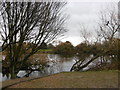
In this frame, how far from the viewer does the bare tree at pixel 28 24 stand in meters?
9.05

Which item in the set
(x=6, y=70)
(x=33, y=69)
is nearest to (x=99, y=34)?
(x=33, y=69)

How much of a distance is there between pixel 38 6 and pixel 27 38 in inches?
86.2

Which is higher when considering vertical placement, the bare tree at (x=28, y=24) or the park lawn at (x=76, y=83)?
the bare tree at (x=28, y=24)

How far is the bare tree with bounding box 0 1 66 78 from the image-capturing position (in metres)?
9.05

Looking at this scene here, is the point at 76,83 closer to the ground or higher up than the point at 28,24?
closer to the ground

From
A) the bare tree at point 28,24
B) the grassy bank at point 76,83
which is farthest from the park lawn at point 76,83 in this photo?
the bare tree at point 28,24

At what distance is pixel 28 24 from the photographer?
9414 millimetres

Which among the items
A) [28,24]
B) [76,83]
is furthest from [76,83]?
[28,24]

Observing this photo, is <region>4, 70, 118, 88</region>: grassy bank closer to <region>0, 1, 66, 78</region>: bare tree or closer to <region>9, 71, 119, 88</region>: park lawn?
<region>9, 71, 119, 88</region>: park lawn

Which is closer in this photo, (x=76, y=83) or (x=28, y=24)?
(x=76, y=83)

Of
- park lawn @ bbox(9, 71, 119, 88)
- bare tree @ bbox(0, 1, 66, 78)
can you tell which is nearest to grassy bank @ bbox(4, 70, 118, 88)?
park lawn @ bbox(9, 71, 119, 88)

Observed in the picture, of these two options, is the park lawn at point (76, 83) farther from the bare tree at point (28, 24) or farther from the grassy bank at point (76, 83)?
the bare tree at point (28, 24)

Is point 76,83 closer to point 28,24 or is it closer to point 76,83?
point 76,83

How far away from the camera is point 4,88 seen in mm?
6414
